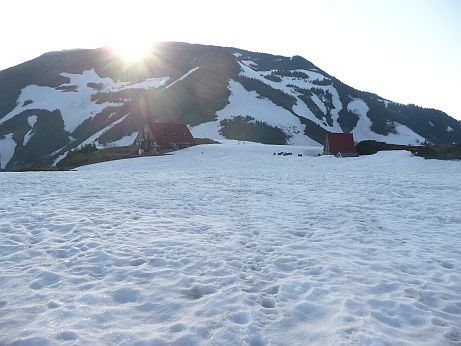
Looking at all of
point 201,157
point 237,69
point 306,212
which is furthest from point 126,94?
point 306,212

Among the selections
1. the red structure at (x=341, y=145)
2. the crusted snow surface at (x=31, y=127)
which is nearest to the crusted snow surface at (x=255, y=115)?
the red structure at (x=341, y=145)

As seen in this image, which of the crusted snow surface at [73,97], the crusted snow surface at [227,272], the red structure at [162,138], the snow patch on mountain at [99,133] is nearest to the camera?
the crusted snow surface at [227,272]

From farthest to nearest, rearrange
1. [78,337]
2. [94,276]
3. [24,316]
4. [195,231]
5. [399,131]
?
[399,131], [195,231], [94,276], [24,316], [78,337]

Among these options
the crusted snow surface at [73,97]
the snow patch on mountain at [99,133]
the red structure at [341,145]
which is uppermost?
the crusted snow surface at [73,97]

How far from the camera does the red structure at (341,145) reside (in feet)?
233

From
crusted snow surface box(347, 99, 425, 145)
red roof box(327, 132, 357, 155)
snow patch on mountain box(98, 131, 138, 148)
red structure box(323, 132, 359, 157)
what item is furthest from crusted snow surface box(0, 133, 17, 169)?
crusted snow surface box(347, 99, 425, 145)

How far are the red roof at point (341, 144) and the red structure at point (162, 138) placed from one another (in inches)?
1195

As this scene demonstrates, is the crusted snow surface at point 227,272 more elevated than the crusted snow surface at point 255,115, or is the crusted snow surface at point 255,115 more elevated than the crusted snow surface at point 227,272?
the crusted snow surface at point 255,115

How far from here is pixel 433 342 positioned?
5879mm

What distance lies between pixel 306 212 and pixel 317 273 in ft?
22.5

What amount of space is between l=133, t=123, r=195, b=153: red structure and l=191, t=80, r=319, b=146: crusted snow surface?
3740 cm

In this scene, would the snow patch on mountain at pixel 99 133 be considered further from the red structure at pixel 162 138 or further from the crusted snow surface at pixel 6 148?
the red structure at pixel 162 138

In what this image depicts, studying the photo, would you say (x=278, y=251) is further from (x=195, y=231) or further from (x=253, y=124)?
(x=253, y=124)

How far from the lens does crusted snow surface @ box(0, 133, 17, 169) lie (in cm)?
13512
